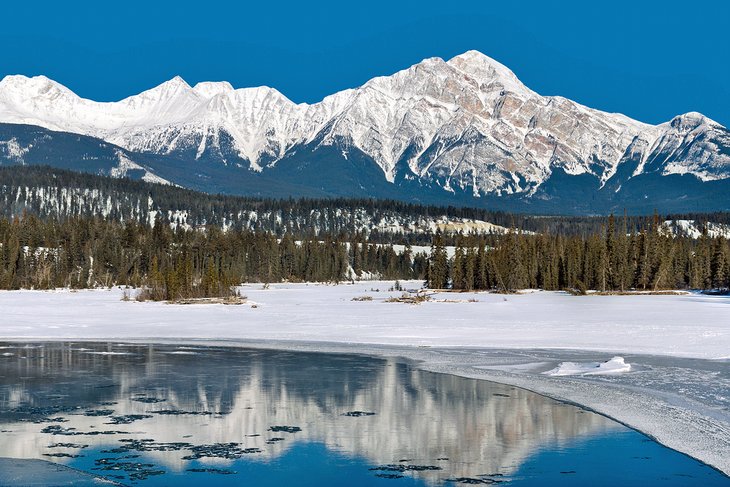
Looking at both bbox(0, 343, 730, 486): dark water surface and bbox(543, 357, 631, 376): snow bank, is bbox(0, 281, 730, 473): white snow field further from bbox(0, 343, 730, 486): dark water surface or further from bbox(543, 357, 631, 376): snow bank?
bbox(0, 343, 730, 486): dark water surface

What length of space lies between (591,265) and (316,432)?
110 meters

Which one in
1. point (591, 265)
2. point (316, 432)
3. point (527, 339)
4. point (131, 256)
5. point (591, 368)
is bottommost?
point (316, 432)

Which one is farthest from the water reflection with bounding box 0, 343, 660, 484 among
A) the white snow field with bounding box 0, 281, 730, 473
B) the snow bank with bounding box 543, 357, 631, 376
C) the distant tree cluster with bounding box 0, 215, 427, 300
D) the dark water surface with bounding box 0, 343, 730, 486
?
the distant tree cluster with bounding box 0, 215, 427, 300

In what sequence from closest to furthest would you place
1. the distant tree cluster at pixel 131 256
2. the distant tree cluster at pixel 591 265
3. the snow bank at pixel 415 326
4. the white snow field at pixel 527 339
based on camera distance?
1. the white snow field at pixel 527 339
2. the snow bank at pixel 415 326
3. the distant tree cluster at pixel 591 265
4. the distant tree cluster at pixel 131 256

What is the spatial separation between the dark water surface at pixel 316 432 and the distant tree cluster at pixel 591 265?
85502mm

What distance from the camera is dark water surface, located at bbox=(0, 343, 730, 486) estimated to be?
16484mm

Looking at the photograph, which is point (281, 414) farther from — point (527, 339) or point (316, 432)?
point (527, 339)

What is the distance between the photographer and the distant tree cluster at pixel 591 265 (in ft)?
397

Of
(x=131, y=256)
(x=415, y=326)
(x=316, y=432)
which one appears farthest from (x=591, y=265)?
(x=316, y=432)

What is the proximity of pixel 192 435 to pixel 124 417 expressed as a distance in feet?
9.43

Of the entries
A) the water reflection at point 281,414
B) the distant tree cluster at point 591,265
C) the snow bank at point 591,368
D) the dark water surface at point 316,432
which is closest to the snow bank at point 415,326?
the snow bank at point 591,368

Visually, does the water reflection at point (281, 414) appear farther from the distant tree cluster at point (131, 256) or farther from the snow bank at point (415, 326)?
the distant tree cluster at point (131, 256)

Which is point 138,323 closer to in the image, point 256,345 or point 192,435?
point 256,345

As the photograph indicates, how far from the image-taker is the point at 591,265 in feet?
409
